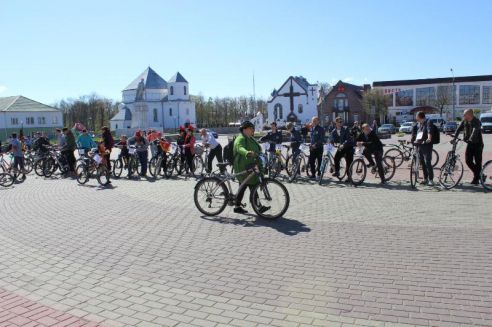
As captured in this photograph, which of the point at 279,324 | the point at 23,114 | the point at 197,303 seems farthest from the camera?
the point at 23,114

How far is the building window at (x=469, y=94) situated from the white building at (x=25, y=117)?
81824mm

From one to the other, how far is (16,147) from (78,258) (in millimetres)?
12468

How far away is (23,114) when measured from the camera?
89312mm

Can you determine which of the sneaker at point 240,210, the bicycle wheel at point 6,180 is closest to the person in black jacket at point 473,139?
the sneaker at point 240,210

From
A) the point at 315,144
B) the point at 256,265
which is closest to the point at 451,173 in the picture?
the point at 315,144

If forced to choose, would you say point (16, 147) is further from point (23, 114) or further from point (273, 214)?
point (23, 114)

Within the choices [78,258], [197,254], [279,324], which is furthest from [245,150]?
[279,324]

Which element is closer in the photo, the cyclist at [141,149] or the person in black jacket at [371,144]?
the person in black jacket at [371,144]

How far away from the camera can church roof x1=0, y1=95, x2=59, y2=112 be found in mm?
88569

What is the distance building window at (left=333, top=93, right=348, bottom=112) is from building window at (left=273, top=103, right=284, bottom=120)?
13888mm

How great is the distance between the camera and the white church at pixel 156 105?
98.8 metres

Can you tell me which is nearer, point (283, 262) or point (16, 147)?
point (283, 262)

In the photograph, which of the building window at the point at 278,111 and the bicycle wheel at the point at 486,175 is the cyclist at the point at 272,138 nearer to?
the bicycle wheel at the point at 486,175

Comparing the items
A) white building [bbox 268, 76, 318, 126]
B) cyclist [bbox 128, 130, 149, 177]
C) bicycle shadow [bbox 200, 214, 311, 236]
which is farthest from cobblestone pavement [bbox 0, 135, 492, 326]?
white building [bbox 268, 76, 318, 126]
